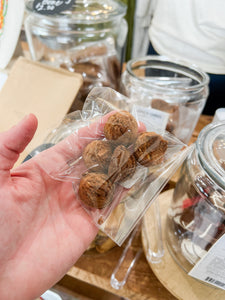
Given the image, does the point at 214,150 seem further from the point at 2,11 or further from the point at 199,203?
the point at 2,11

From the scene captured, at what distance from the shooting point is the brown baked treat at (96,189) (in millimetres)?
321

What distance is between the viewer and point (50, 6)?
599 mm

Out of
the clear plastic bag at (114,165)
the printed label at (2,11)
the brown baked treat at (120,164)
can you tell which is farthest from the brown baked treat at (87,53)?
the brown baked treat at (120,164)

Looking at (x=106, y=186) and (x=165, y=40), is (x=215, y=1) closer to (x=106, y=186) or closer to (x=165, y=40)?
(x=165, y=40)

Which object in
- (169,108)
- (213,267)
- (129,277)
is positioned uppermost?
(169,108)

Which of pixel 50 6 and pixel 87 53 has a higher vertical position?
pixel 50 6

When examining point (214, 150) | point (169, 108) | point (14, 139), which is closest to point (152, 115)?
point (169, 108)

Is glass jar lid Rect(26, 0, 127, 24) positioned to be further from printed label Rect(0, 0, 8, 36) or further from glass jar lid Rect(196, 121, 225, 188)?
glass jar lid Rect(196, 121, 225, 188)

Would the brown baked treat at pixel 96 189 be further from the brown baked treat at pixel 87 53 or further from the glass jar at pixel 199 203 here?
the brown baked treat at pixel 87 53

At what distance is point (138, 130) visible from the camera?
358 mm

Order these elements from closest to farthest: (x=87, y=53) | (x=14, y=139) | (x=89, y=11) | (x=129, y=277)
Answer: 1. (x=14, y=139)
2. (x=129, y=277)
3. (x=89, y=11)
4. (x=87, y=53)

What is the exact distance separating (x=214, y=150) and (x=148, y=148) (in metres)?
0.10

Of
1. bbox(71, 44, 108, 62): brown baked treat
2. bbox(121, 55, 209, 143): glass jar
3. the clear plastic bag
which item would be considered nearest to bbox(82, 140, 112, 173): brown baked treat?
the clear plastic bag

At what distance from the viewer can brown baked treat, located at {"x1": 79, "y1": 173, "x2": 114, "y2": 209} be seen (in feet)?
1.05
